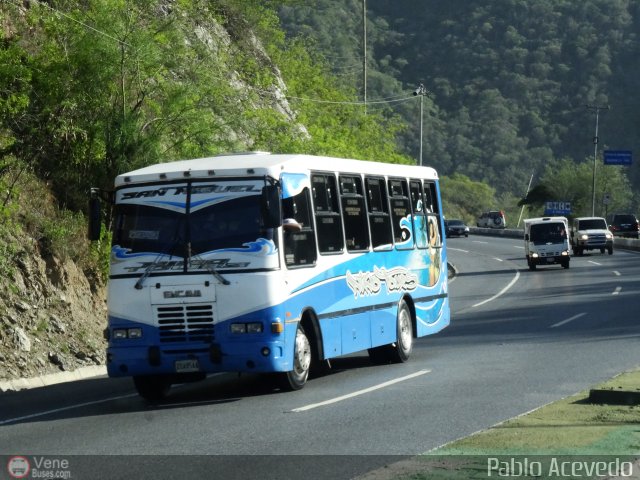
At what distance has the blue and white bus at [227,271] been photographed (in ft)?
46.9

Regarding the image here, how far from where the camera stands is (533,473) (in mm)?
8797

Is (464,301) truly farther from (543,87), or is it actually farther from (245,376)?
(543,87)

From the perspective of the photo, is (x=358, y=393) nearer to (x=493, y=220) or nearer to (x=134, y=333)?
(x=134, y=333)

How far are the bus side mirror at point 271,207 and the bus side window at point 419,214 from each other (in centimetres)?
571

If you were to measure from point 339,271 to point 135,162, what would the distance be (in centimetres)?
832

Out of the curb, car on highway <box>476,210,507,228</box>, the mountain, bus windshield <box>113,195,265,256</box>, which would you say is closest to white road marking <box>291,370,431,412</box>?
bus windshield <box>113,195,265,256</box>

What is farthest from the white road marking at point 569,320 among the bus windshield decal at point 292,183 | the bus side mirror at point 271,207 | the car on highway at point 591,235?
the car on highway at point 591,235

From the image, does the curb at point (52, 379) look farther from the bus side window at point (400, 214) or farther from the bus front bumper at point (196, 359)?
the bus side window at point (400, 214)

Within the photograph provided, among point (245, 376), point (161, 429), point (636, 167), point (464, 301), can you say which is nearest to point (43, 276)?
point (245, 376)

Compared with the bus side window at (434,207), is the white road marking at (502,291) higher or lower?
lower

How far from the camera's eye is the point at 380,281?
714 inches

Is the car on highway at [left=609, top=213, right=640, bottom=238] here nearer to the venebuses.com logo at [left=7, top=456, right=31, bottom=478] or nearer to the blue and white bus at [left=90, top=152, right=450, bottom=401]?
the blue and white bus at [left=90, top=152, right=450, bottom=401]

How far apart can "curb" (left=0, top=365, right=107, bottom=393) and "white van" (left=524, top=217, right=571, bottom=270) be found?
33199 millimetres

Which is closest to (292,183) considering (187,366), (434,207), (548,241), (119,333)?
(187,366)
